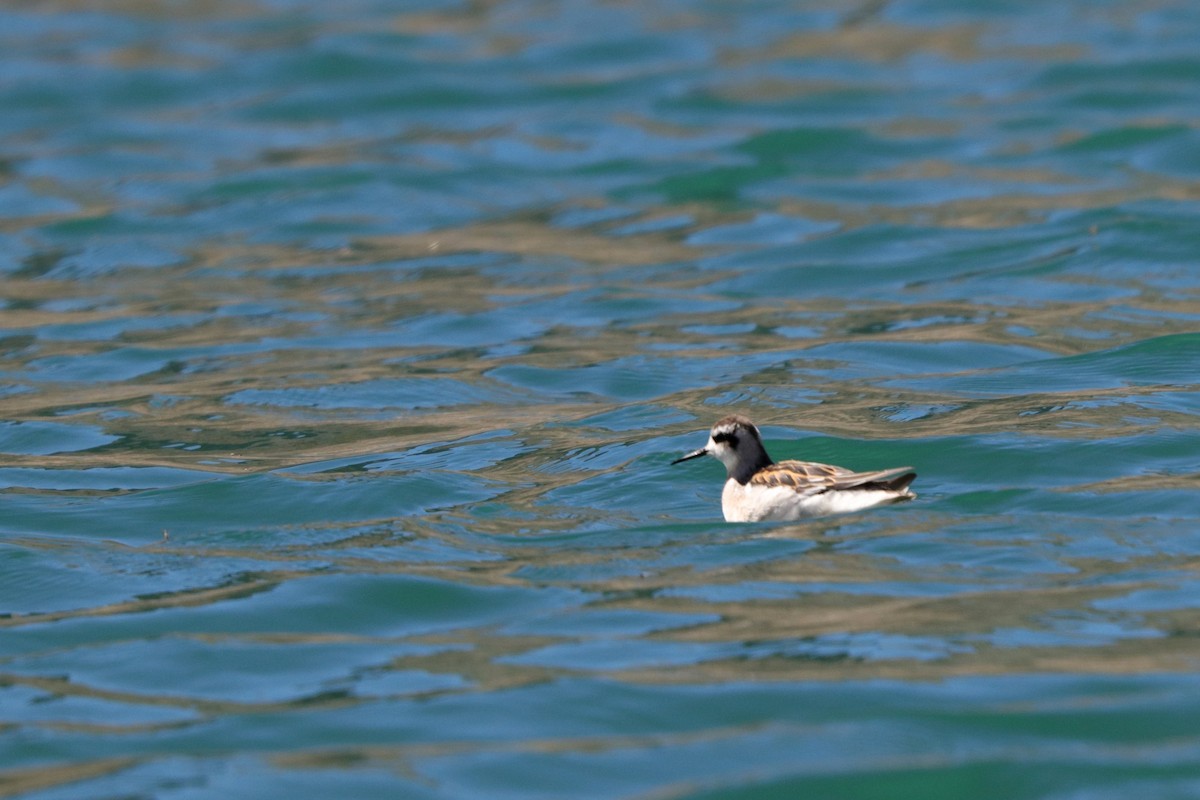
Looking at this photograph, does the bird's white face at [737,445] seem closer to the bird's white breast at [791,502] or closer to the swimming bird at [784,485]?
the swimming bird at [784,485]

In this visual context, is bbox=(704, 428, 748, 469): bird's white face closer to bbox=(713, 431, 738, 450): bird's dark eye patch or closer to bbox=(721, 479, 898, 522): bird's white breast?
bbox=(713, 431, 738, 450): bird's dark eye patch

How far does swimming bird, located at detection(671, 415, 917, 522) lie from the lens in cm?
926

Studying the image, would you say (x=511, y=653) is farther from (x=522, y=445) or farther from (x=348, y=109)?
(x=348, y=109)

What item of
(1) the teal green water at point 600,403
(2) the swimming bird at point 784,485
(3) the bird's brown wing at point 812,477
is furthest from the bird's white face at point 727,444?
(1) the teal green water at point 600,403

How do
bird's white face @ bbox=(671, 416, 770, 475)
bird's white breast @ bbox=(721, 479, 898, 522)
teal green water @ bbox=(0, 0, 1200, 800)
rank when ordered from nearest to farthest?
1. teal green water @ bbox=(0, 0, 1200, 800)
2. bird's white breast @ bbox=(721, 479, 898, 522)
3. bird's white face @ bbox=(671, 416, 770, 475)

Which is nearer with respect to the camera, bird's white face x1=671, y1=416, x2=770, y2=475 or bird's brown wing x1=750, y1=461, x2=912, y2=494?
bird's brown wing x1=750, y1=461, x2=912, y2=494

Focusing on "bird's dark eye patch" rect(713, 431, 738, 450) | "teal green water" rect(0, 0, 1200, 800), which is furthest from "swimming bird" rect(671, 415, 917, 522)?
"teal green water" rect(0, 0, 1200, 800)

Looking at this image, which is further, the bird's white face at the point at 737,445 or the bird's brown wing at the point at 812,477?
the bird's white face at the point at 737,445

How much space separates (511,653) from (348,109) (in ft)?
57.5

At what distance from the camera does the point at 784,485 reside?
9438mm

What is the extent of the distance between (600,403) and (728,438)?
3321 millimetres

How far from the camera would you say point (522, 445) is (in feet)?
39.1

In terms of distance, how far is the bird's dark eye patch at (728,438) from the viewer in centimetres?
986

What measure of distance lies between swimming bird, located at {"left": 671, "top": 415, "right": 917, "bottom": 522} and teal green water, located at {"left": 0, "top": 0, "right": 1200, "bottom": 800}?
0.17 meters
